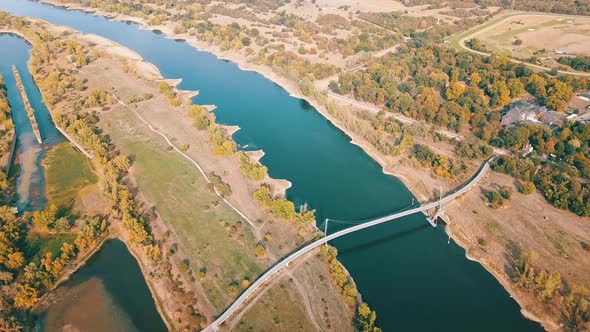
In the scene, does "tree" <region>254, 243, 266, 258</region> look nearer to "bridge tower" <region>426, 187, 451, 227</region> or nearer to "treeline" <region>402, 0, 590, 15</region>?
"bridge tower" <region>426, 187, 451, 227</region>

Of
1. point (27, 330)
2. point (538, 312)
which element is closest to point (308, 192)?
point (538, 312)

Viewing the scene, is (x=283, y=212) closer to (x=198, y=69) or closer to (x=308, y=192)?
(x=308, y=192)

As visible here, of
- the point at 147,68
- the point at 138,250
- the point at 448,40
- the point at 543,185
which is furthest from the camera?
the point at 448,40

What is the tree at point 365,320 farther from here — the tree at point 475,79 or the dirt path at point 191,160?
the tree at point 475,79

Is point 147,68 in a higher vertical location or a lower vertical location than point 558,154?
higher

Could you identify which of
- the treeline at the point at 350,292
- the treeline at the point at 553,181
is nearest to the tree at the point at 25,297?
the treeline at the point at 350,292

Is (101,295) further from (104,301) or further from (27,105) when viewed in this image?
(27,105)
